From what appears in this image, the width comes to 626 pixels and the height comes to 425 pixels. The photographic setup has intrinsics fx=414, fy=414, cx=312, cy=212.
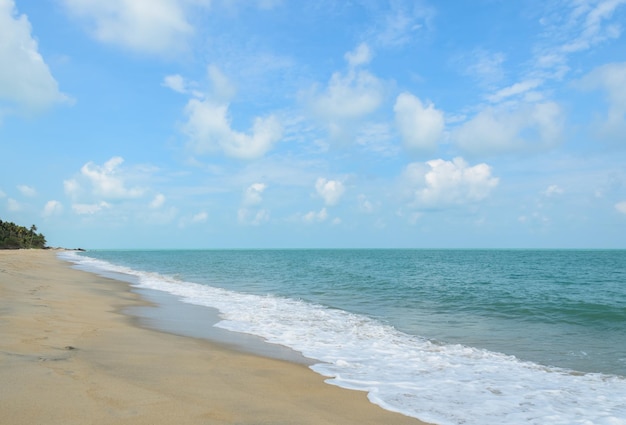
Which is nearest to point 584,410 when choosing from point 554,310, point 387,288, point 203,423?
point 203,423

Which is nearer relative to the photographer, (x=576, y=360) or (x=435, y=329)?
(x=576, y=360)

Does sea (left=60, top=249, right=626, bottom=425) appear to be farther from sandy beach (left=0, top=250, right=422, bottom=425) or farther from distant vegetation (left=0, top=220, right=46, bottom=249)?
distant vegetation (left=0, top=220, right=46, bottom=249)

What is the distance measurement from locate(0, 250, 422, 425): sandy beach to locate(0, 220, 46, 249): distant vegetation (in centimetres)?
10935

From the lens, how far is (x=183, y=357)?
764 cm

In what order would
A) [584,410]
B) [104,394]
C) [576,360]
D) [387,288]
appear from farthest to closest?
[387,288] < [576,360] < [584,410] < [104,394]

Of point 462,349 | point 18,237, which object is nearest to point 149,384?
point 462,349

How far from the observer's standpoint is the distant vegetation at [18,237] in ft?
321

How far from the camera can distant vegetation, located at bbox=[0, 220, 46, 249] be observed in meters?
97.8

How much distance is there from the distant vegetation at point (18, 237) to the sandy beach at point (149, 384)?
359 feet

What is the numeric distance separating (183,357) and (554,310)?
52.7ft

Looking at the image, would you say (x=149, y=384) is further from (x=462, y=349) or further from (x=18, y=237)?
Answer: (x=18, y=237)

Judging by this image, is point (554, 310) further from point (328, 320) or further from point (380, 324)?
point (328, 320)

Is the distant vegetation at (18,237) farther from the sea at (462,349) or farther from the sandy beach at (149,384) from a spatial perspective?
the sandy beach at (149,384)

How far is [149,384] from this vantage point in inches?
226
